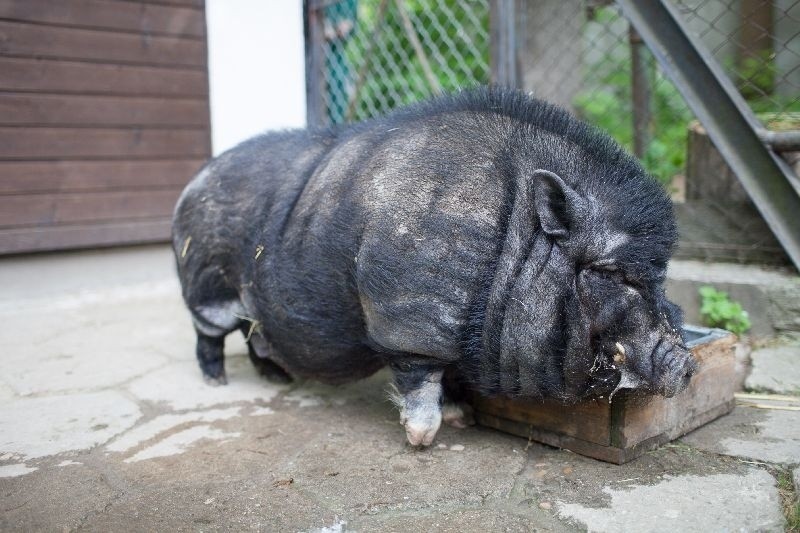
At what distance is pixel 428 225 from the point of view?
2.48 metres

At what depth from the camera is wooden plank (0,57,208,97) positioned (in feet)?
16.3

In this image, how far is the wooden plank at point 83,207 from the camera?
501 cm

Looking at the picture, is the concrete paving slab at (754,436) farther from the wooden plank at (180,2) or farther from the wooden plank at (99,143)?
the wooden plank at (180,2)

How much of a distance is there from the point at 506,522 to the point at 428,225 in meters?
0.94

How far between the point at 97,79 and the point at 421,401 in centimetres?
386

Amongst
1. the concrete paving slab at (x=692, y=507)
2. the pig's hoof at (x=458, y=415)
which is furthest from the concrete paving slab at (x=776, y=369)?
the pig's hoof at (x=458, y=415)

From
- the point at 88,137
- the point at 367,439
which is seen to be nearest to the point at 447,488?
the point at 367,439

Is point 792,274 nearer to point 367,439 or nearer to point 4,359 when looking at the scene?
point 367,439

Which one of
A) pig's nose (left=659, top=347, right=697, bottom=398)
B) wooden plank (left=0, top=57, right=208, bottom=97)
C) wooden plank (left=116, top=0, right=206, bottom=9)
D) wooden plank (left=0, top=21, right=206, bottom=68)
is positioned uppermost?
wooden plank (left=116, top=0, right=206, bottom=9)

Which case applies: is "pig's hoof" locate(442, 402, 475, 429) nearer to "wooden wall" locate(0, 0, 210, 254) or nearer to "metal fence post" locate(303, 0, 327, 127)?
"wooden wall" locate(0, 0, 210, 254)

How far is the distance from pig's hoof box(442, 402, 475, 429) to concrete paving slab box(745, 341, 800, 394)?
4.04 ft

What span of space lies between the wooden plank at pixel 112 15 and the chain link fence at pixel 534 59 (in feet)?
3.17

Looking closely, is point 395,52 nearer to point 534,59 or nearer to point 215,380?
point 534,59

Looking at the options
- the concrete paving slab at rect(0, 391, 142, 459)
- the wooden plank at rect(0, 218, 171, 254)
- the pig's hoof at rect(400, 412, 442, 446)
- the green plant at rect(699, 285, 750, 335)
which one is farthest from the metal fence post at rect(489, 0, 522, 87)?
the concrete paving slab at rect(0, 391, 142, 459)
